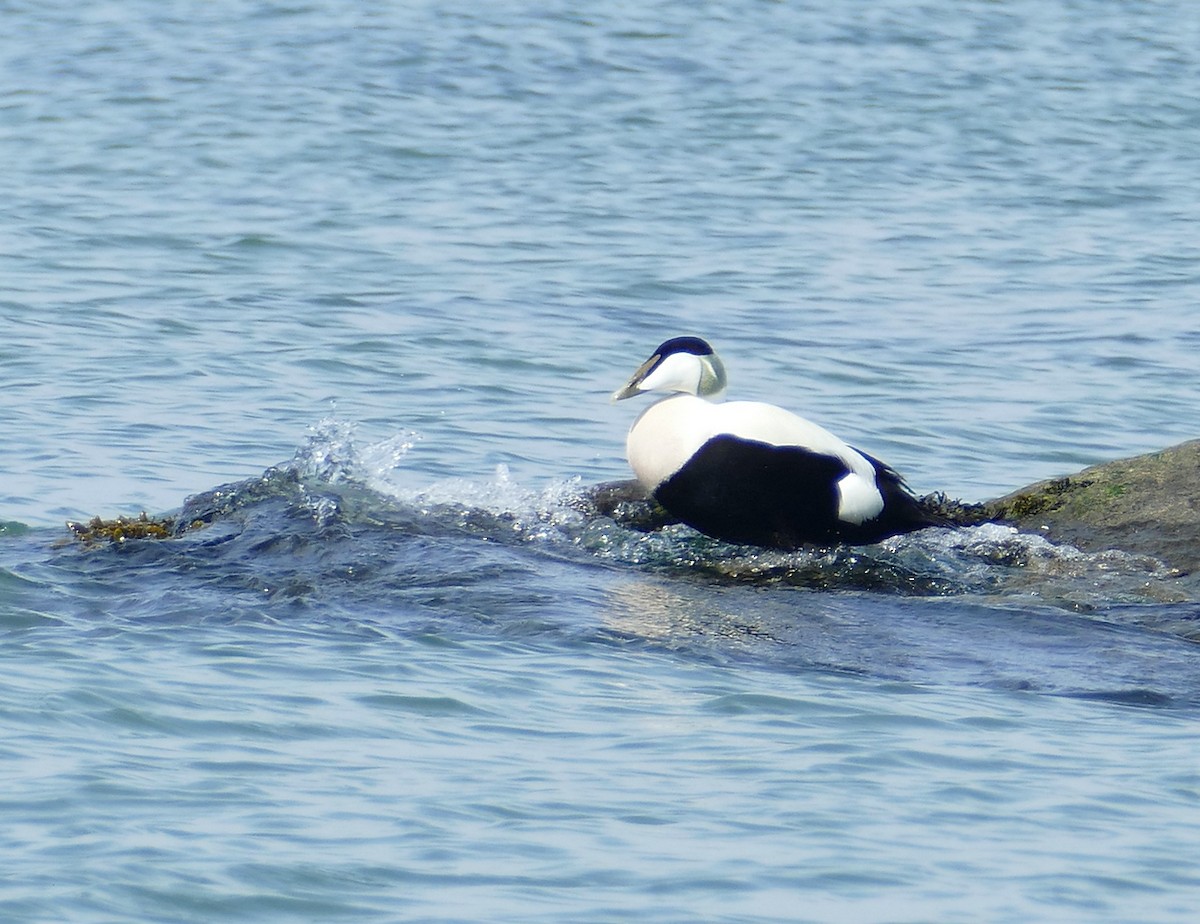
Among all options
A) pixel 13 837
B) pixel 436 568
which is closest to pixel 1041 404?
pixel 436 568

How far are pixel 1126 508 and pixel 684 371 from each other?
5.17 ft

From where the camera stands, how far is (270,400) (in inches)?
380

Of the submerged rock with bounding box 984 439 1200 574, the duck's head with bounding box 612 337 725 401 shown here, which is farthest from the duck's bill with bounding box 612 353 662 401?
the submerged rock with bounding box 984 439 1200 574

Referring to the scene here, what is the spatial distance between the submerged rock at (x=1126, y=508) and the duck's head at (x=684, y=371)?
112cm

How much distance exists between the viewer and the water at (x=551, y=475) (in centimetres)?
421

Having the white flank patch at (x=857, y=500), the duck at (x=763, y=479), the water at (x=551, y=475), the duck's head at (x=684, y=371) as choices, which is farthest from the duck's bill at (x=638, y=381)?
the white flank patch at (x=857, y=500)

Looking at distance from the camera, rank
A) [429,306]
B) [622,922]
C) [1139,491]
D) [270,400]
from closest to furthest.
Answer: [622,922] < [1139,491] < [270,400] < [429,306]

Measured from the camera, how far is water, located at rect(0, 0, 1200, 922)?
4.21 metres

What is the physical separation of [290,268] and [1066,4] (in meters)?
15.8

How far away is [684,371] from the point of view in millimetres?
6801

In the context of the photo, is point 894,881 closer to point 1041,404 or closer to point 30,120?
point 1041,404

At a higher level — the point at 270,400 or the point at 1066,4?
the point at 1066,4

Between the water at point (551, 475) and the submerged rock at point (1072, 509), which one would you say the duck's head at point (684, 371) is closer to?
the submerged rock at point (1072, 509)

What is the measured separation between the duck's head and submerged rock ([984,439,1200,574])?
3.67ft
